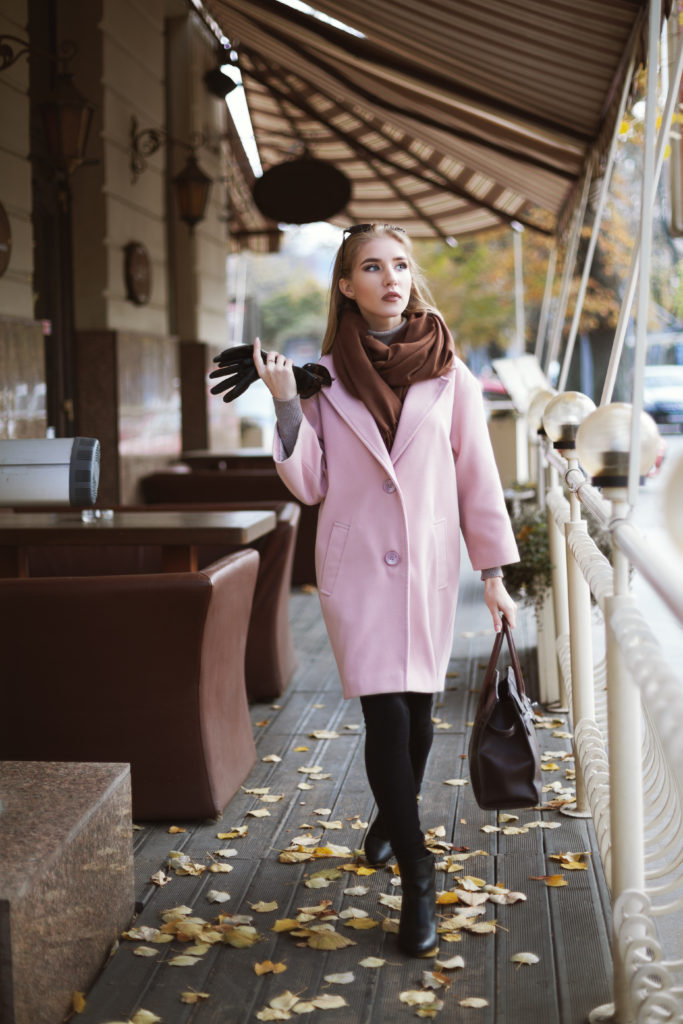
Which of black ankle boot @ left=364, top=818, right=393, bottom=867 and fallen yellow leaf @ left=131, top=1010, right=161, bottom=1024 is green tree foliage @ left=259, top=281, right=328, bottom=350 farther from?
fallen yellow leaf @ left=131, top=1010, right=161, bottom=1024

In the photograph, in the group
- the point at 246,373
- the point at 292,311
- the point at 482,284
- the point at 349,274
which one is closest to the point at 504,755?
the point at 246,373

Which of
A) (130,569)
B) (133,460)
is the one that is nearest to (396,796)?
(130,569)

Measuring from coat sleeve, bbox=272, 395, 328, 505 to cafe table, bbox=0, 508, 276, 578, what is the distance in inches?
44.8

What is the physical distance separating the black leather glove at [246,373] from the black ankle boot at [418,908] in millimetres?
1278

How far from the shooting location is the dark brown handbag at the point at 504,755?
2777mm

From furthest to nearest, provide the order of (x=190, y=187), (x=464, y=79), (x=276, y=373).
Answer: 1. (x=190, y=187)
2. (x=464, y=79)
3. (x=276, y=373)

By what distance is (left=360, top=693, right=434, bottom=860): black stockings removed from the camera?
3000mm

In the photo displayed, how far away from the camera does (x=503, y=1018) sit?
2.59 meters

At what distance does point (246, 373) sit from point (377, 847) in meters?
1.53

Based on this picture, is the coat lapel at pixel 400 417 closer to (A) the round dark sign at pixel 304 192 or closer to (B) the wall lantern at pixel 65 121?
(B) the wall lantern at pixel 65 121

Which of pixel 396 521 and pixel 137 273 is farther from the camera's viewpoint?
pixel 137 273

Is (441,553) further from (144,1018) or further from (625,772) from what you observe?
(144,1018)

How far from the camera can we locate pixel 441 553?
308cm

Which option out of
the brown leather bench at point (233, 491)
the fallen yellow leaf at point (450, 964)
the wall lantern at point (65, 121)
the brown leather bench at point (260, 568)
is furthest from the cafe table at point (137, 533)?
the brown leather bench at point (233, 491)
